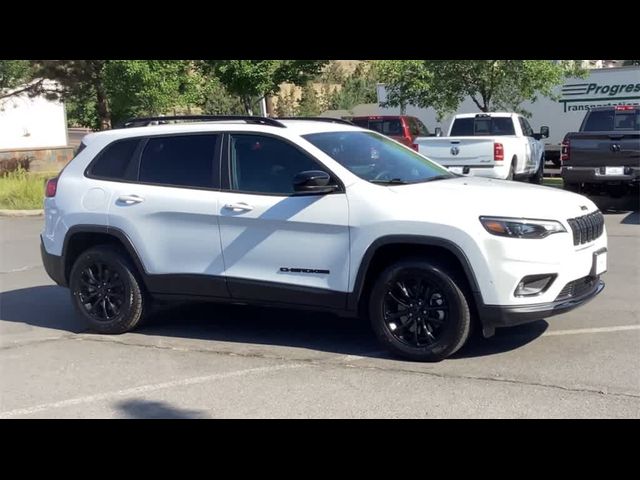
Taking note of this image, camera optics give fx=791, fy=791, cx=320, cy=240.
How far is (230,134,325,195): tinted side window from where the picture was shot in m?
6.38

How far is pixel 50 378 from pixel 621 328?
15.3 ft

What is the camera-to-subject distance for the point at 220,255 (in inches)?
259

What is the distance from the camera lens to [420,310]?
5.88 metres

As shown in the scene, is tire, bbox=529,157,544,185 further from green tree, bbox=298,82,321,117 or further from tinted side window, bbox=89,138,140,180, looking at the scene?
green tree, bbox=298,82,321,117

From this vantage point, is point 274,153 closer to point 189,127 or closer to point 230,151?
point 230,151

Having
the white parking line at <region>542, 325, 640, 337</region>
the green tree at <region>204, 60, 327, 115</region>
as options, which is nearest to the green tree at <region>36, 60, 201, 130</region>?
the green tree at <region>204, 60, 327, 115</region>

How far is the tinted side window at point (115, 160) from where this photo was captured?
23.5 feet

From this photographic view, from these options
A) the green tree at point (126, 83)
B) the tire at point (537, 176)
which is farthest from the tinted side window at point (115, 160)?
the tire at point (537, 176)

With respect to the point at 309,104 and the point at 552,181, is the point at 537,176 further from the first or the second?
the point at 309,104

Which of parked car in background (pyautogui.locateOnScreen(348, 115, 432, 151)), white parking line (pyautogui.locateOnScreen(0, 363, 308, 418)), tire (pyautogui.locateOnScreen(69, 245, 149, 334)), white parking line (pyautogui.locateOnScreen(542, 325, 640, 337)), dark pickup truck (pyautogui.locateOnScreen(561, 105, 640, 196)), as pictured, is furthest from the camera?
parked car in background (pyautogui.locateOnScreen(348, 115, 432, 151))

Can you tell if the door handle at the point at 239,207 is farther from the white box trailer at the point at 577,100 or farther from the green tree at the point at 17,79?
the white box trailer at the point at 577,100

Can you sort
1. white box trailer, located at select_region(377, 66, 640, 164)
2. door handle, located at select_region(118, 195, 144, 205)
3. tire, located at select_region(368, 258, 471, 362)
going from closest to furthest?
tire, located at select_region(368, 258, 471, 362), door handle, located at select_region(118, 195, 144, 205), white box trailer, located at select_region(377, 66, 640, 164)

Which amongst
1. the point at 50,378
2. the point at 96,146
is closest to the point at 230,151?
the point at 96,146

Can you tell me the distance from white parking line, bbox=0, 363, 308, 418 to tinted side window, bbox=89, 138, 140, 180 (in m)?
2.24
